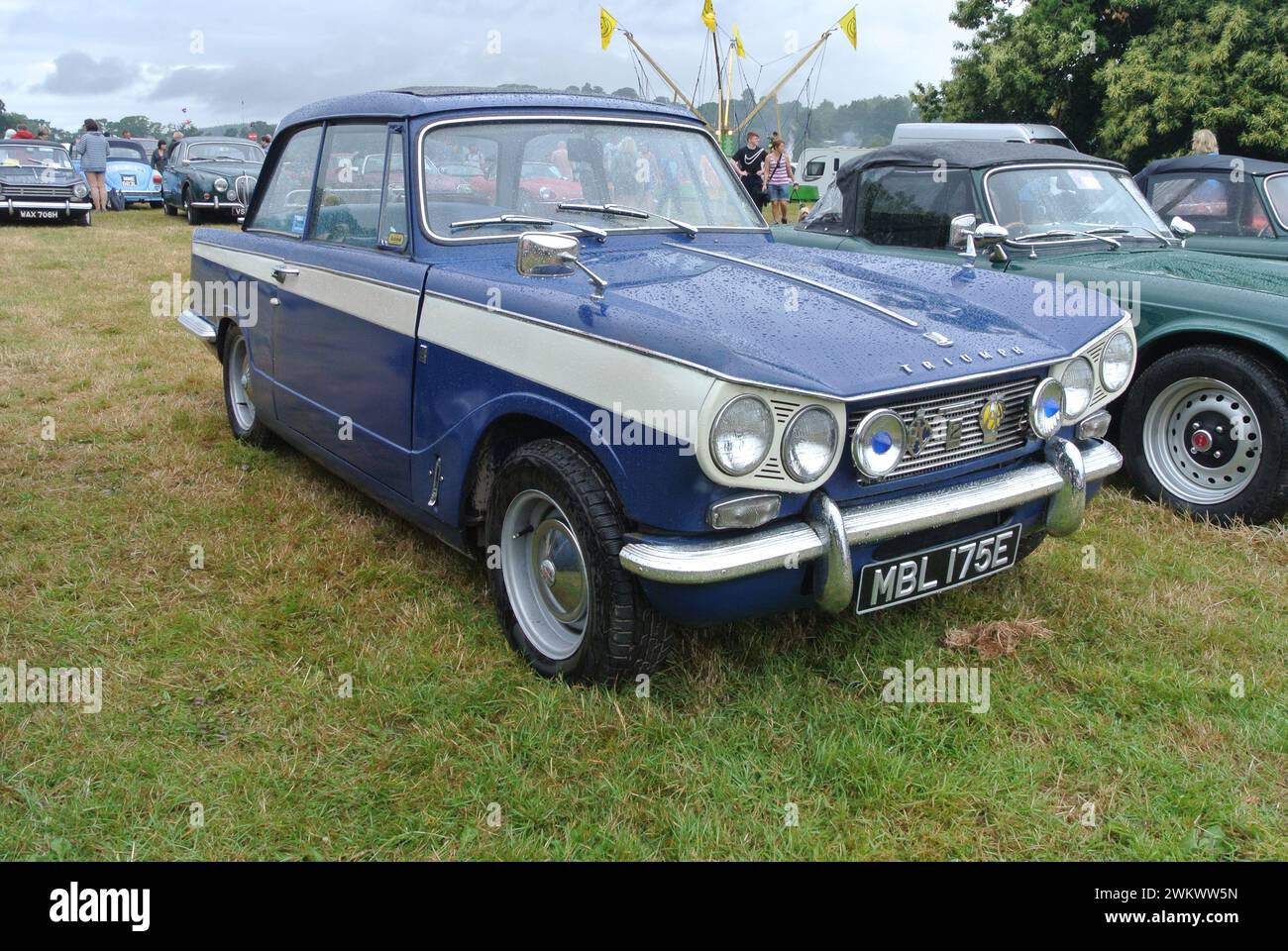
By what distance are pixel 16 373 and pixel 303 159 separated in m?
3.59

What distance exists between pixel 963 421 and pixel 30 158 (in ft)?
62.2

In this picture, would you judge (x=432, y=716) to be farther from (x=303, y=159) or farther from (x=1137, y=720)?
(x=303, y=159)

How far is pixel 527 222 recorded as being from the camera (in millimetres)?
3449

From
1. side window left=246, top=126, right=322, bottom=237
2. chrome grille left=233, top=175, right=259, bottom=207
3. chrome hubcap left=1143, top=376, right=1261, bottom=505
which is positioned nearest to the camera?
chrome hubcap left=1143, top=376, right=1261, bottom=505

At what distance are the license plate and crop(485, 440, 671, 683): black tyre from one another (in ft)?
1.88

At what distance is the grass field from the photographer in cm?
241

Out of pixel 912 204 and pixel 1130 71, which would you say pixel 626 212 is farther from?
pixel 1130 71

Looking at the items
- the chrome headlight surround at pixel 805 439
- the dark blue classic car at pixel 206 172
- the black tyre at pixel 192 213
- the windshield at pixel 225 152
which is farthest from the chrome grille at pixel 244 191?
the windshield at pixel 225 152

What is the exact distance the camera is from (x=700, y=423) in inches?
92.4

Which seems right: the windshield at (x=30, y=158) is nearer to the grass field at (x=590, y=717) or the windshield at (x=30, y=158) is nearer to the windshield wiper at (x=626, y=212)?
the grass field at (x=590, y=717)

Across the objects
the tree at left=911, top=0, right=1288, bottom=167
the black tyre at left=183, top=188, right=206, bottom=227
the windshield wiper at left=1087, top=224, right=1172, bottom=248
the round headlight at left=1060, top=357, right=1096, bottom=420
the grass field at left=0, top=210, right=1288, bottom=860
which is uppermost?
the tree at left=911, top=0, right=1288, bottom=167

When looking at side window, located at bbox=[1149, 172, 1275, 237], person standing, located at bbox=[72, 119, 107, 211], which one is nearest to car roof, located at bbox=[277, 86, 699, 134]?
side window, located at bbox=[1149, 172, 1275, 237]

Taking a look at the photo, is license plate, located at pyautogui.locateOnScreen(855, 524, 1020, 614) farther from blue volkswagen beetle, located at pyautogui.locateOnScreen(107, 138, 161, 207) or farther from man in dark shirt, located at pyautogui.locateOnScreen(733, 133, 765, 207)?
blue volkswagen beetle, located at pyautogui.locateOnScreen(107, 138, 161, 207)
